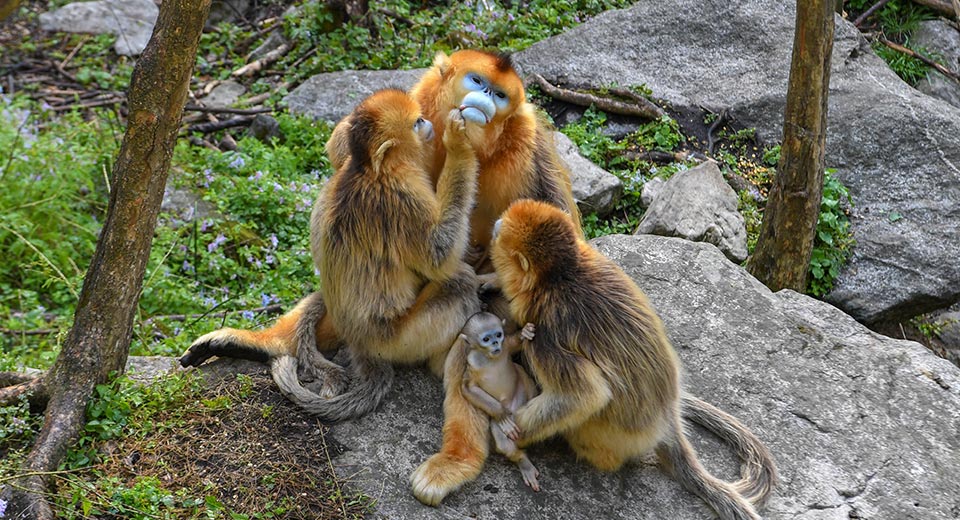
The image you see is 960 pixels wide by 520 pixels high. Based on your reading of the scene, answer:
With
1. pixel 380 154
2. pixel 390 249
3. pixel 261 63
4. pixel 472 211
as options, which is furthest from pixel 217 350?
pixel 261 63

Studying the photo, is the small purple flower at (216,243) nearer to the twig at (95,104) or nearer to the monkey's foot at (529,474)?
the twig at (95,104)

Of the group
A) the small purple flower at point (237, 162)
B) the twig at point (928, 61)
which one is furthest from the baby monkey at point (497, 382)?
the twig at point (928, 61)

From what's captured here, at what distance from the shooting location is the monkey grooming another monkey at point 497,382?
3.88 m

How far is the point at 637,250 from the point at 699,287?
0.45 meters

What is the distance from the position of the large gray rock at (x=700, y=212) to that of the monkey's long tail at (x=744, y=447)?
242 centimetres

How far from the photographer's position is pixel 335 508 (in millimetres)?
3836

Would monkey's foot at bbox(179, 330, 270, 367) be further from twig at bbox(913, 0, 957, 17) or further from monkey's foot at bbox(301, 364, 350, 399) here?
twig at bbox(913, 0, 957, 17)

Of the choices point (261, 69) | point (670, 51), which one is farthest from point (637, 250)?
point (261, 69)

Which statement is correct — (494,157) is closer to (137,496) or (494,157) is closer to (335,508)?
(335,508)

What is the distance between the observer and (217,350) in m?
4.47

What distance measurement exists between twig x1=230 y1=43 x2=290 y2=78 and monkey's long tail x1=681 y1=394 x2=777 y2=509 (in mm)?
7065

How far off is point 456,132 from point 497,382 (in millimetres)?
1102

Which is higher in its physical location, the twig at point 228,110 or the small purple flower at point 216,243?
the twig at point 228,110

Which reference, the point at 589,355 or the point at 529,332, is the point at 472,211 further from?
the point at 589,355
